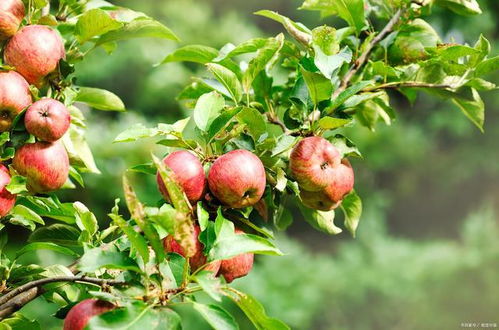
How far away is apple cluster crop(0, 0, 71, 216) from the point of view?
66cm

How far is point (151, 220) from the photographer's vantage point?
0.56 m

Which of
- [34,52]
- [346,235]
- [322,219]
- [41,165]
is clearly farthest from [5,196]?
[346,235]

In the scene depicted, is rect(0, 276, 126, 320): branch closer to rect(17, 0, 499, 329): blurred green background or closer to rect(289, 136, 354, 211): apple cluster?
rect(289, 136, 354, 211): apple cluster

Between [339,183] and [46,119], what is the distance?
323 millimetres

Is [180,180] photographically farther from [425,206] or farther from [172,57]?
[425,206]

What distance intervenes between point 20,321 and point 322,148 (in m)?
0.36

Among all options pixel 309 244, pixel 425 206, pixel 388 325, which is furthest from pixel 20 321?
pixel 425 206

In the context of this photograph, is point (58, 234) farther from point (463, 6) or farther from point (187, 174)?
point (463, 6)

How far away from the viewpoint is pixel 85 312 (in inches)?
21.8

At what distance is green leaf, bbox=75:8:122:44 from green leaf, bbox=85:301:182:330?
1.21 feet

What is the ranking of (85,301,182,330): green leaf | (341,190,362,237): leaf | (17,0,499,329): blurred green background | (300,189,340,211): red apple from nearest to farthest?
(85,301,182,330): green leaf < (300,189,340,211): red apple < (341,190,362,237): leaf < (17,0,499,329): blurred green background

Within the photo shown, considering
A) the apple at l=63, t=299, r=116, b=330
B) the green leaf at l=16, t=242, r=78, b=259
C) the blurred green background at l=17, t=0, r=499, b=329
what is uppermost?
the apple at l=63, t=299, r=116, b=330

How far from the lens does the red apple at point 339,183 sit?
2.41ft

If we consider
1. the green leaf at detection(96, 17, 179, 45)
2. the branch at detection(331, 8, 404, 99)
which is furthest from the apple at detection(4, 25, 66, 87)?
the branch at detection(331, 8, 404, 99)
